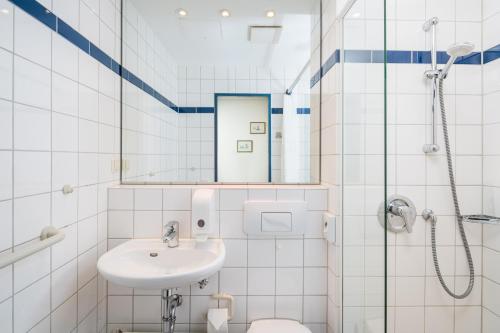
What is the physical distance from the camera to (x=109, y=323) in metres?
1.42

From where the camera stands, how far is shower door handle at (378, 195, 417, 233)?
0.86 metres

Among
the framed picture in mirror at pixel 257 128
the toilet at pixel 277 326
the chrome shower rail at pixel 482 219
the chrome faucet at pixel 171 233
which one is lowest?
the toilet at pixel 277 326

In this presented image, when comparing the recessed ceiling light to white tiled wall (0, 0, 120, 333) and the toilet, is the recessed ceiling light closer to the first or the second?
white tiled wall (0, 0, 120, 333)

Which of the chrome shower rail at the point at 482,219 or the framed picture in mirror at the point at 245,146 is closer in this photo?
the chrome shower rail at the point at 482,219

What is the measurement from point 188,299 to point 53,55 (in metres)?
1.32

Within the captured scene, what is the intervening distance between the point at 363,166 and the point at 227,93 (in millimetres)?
894

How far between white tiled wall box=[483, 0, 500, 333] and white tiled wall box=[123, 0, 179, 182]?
1.45 m

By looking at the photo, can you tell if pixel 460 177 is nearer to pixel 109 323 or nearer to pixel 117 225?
pixel 117 225

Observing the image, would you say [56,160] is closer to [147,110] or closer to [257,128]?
[147,110]

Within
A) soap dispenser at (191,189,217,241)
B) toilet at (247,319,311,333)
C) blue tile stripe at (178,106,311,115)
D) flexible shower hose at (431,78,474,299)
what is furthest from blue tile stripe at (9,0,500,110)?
toilet at (247,319,311,333)

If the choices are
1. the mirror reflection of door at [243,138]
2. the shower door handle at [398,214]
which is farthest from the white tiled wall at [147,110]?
the shower door handle at [398,214]

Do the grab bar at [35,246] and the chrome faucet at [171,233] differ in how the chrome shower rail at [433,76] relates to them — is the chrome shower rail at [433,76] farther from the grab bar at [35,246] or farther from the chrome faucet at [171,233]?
the grab bar at [35,246]

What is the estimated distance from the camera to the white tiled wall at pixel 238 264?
4.65 ft

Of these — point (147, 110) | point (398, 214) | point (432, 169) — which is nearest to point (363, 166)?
point (398, 214)
